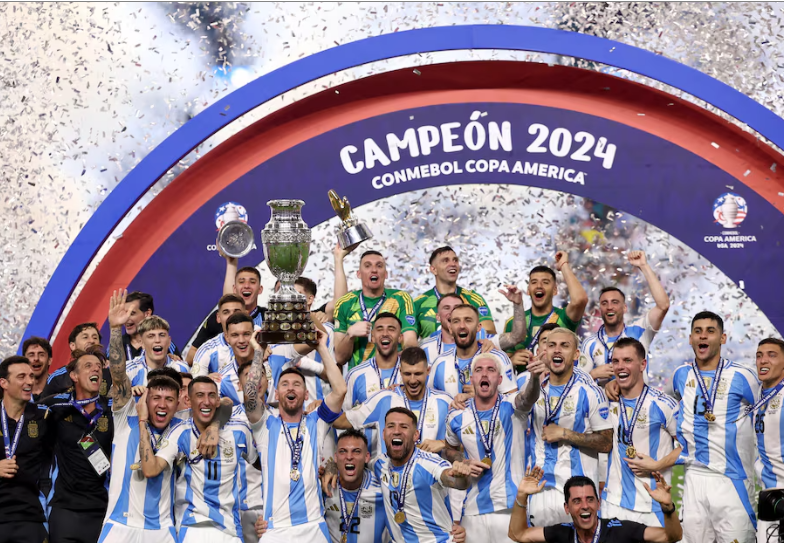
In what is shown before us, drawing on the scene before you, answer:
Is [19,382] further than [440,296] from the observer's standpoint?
No

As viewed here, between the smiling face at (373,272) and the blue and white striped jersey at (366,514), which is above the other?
the smiling face at (373,272)

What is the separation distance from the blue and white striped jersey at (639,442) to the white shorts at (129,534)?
265cm

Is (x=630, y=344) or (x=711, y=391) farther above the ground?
(x=630, y=344)

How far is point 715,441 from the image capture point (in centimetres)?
647

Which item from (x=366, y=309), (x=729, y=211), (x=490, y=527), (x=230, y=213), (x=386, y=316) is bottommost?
(x=490, y=527)

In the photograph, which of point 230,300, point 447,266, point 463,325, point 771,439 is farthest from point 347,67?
point 771,439

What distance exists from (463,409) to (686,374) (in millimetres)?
1506

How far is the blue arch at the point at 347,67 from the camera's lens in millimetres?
8102

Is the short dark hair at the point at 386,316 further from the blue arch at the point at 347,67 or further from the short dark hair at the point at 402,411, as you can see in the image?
the blue arch at the point at 347,67

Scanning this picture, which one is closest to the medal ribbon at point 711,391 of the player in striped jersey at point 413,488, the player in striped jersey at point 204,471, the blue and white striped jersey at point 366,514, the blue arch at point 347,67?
the player in striped jersey at point 413,488

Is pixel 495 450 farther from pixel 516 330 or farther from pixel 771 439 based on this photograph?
pixel 771 439

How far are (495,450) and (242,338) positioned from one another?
1.68 metres

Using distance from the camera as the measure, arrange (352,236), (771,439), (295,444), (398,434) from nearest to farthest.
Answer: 1. (352,236)
2. (398,434)
3. (295,444)
4. (771,439)

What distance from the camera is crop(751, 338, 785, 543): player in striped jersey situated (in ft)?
20.9
